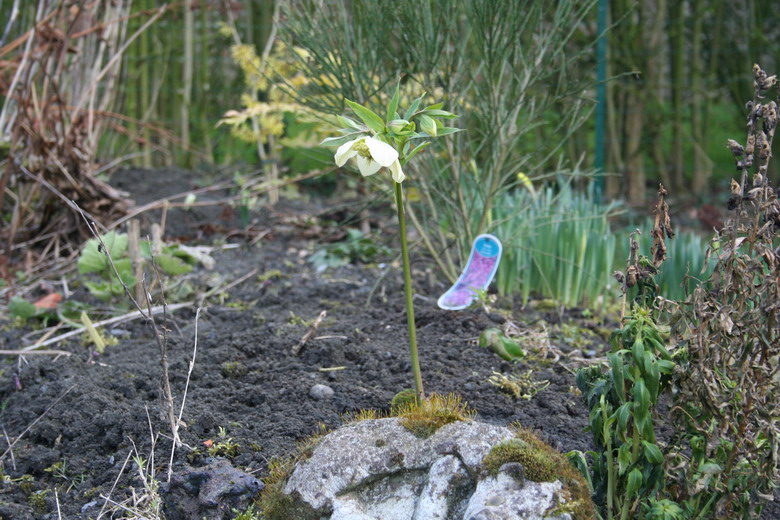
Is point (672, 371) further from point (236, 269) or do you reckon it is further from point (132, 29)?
point (132, 29)

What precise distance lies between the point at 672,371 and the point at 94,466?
1265 millimetres

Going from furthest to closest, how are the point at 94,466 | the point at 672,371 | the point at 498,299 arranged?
the point at 498,299 → the point at 94,466 → the point at 672,371

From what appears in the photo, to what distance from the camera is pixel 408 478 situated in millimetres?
1458

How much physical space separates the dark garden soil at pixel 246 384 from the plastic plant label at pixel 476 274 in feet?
0.17

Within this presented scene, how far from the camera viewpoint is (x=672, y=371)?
1.38 meters

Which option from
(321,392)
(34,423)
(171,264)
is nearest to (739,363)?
(321,392)

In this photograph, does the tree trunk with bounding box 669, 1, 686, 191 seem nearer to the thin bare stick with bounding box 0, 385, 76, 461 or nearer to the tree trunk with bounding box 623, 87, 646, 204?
the tree trunk with bounding box 623, 87, 646, 204

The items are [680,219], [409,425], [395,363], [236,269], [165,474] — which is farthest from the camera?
[680,219]

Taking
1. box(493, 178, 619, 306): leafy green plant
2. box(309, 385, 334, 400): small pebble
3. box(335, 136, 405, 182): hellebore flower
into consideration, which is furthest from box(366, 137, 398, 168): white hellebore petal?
box(493, 178, 619, 306): leafy green plant

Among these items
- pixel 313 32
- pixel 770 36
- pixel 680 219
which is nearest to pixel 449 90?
pixel 313 32

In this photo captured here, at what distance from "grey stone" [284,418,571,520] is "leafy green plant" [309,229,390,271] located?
1972 mm

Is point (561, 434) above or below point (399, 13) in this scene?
below

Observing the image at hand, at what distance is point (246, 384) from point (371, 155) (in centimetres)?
91

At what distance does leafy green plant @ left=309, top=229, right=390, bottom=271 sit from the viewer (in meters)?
3.47
